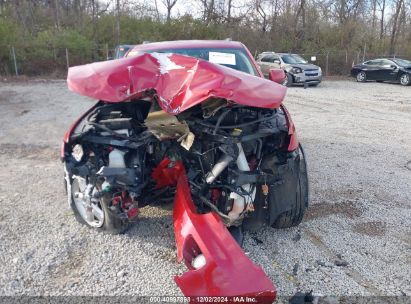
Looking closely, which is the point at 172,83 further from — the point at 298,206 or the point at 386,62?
the point at 386,62

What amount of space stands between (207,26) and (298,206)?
24.4 metres

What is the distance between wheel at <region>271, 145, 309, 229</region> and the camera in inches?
134

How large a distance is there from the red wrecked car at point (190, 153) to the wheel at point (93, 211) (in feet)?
0.03

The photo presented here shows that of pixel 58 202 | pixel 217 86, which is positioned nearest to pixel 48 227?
pixel 58 202

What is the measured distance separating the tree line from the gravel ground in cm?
1746

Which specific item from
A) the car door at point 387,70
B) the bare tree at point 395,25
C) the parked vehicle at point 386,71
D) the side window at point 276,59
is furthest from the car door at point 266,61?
the bare tree at point 395,25

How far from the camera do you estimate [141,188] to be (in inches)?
123

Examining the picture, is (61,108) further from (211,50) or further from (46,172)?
(211,50)

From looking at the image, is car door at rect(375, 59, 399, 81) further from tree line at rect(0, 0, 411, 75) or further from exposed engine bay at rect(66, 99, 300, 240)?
exposed engine bay at rect(66, 99, 300, 240)

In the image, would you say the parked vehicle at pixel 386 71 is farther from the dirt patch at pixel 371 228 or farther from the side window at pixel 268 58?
the dirt patch at pixel 371 228

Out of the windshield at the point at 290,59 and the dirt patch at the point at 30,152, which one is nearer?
the dirt patch at the point at 30,152

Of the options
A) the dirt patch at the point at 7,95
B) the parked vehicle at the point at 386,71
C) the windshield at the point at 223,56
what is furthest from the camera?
the parked vehicle at the point at 386,71

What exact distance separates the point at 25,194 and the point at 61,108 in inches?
267

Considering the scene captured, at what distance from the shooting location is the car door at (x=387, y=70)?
19188 millimetres
